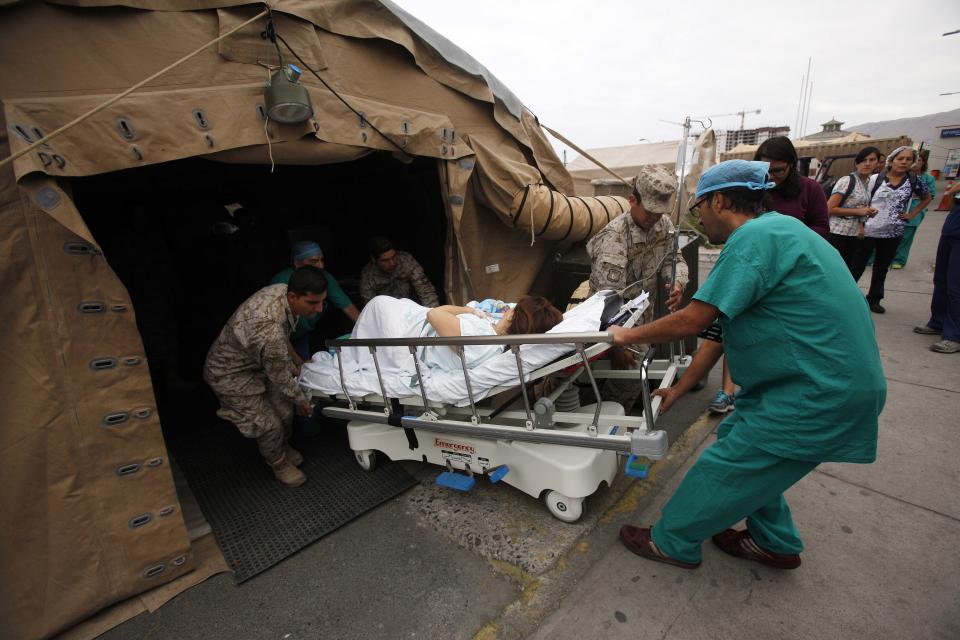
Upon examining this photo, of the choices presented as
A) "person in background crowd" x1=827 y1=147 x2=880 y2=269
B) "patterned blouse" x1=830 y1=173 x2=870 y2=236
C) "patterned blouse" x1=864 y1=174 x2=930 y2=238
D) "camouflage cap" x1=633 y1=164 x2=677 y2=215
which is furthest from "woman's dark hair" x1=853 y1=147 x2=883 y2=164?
"camouflage cap" x1=633 y1=164 x2=677 y2=215

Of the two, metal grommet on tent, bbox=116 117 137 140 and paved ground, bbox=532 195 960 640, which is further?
metal grommet on tent, bbox=116 117 137 140

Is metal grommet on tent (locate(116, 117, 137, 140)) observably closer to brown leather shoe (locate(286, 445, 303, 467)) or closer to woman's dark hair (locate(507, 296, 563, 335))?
woman's dark hair (locate(507, 296, 563, 335))

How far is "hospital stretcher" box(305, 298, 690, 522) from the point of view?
6.80 ft

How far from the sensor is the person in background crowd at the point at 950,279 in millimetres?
4031

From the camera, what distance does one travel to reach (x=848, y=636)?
1.74 metres

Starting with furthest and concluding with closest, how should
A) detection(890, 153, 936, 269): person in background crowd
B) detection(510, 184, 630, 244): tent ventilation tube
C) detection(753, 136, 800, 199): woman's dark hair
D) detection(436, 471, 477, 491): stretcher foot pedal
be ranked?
1. detection(890, 153, 936, 269): person in background crowd
2. detection(510, 184, 630, 244): tent ventilation tube
3. detection(753, 136, 800, 199): woman's dark hair
4. detection(436, 471, 477, 491): stretcher foot pedal

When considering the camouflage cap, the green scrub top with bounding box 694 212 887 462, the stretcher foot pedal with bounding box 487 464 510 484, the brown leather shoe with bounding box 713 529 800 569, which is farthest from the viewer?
the camouflage cap

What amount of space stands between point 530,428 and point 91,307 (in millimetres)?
2224

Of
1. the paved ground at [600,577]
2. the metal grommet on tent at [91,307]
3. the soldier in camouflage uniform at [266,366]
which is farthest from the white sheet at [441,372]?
the metal grommet on tent at [91,307]

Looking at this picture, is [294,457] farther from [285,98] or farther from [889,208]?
[889,208]

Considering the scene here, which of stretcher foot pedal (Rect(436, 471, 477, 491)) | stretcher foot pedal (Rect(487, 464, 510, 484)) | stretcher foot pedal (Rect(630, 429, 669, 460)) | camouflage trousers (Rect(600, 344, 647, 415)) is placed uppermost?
stretcher foot pedal (Rect(630, 429, 669, 460))

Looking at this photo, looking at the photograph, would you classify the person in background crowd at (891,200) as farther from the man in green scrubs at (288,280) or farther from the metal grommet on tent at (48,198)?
the metal grommet on tent at (48,198)

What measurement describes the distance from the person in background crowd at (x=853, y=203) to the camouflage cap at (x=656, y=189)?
3112 millimetres

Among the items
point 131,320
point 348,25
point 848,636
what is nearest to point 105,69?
point 131,320
